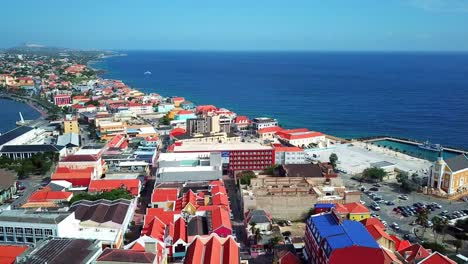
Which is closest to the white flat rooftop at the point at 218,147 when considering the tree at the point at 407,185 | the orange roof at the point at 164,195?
the orange roof at the point at 164,195

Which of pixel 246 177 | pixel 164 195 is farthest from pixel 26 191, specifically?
pixel 246 177

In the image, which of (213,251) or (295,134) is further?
(295,134)

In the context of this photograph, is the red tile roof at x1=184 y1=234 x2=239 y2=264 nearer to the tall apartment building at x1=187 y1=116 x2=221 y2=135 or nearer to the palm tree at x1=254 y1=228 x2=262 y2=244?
the palm tree at x1=254 y1=228 x2=262 y2=244

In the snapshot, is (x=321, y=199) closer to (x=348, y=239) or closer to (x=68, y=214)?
(x=348, y=239)

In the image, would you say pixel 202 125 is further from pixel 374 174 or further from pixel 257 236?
pixel 257 236

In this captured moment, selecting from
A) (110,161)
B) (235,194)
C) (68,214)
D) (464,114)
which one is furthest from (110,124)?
(464,114)

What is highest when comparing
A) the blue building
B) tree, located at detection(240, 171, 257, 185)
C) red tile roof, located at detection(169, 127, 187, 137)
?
the blue building

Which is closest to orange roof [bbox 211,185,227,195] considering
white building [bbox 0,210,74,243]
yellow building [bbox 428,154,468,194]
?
white building [bbox 0,210,74,243]
